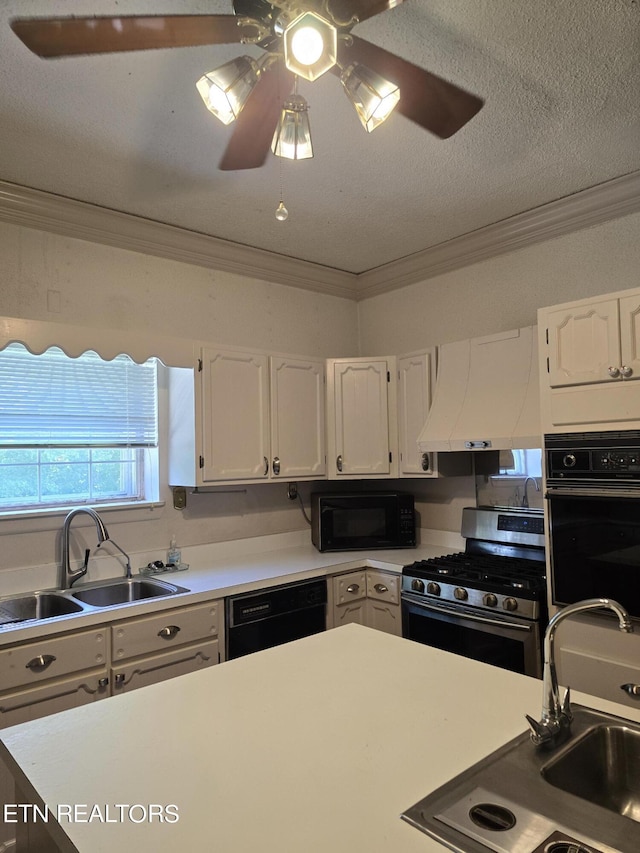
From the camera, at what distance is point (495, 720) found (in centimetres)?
122

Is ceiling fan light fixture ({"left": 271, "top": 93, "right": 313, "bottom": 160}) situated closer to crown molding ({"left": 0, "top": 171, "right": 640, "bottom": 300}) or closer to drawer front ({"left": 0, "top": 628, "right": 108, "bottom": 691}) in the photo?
crown molding ({"left": 0, "top": 171, "right": 640, "bottom": 300})

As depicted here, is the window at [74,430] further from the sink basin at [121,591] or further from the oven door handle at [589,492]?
the oven door handle at [589,492]

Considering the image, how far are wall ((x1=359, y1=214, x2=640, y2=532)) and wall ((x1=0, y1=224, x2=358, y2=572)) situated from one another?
1.30ft

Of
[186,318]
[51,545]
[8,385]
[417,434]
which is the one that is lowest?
[51,545]

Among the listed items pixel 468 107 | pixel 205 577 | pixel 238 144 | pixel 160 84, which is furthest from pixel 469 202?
pixel 205 577

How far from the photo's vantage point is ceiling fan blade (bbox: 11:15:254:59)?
129cm

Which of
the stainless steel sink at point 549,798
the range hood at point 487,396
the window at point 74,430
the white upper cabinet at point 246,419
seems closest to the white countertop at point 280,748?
the stainless steel sink at point 549,798

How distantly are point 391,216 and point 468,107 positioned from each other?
1.29 m

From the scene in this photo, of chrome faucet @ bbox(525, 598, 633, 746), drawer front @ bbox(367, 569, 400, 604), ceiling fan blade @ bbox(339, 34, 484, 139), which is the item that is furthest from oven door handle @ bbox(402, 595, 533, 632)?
ceiling fan blade @ bbox(339, 34, 484, 139)

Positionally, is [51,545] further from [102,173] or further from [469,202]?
[469,202]

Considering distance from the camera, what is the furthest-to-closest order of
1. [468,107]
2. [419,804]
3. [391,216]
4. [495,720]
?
[391,216]
[468,107]
[495,720]
[419,804]

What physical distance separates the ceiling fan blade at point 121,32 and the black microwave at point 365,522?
2.49 metres

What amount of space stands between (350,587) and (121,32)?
8.55 ft

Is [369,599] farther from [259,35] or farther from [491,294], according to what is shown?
[259,35]
